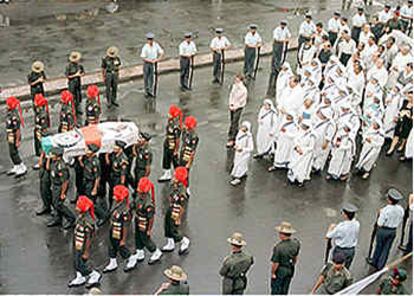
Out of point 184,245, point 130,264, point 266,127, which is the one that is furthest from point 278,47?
point 130,264

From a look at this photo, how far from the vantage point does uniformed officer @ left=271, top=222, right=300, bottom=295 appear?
9.35m

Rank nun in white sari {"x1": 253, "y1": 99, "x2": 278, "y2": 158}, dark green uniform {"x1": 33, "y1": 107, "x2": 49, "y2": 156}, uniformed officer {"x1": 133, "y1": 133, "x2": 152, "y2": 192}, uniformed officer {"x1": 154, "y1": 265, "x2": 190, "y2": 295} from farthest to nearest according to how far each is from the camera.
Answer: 1. nun in white sari {"x1": 253, "y1": 99, "x2": 278, "y2": 158}
2. dark green uniform {"x1": 33, "y1": 107, "x2": 49, "y2": 156}
3. uniformed officer {"x1": 133, "y1": 133, "x2": 152, "y2": 192}
4. uniformed officer {"x1": 154, "y1": 265, "x2": 190, "y2": 295}

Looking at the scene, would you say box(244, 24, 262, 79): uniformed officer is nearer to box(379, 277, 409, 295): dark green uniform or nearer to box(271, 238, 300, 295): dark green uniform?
box(271, 238, 300, 295): dark green uniform

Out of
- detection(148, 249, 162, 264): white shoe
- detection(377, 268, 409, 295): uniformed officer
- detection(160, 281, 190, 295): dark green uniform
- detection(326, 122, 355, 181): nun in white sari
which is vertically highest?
detection(377, 268, 409, 295): uniformed officer

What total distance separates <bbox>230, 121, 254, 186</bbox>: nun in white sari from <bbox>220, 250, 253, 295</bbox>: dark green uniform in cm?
398

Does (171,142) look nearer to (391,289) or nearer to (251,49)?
(391,289)

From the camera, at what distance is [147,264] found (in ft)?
35.5

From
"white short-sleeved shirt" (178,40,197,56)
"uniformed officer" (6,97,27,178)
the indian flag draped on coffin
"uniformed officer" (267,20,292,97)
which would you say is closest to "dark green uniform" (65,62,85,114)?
"white short-sleeved shirt" (178,40,197,56)

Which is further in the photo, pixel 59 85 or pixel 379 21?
pixel 379 21

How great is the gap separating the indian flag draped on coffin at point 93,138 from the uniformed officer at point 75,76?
10.8 feet

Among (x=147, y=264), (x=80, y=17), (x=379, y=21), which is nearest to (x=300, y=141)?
(x=147, y=264)

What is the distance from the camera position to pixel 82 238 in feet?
31.8

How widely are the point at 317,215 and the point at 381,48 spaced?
658 centimetres

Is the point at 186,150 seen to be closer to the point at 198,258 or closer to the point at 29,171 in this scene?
the point at 198,258
